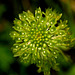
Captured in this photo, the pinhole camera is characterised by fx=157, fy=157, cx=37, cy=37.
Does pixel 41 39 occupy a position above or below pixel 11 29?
below

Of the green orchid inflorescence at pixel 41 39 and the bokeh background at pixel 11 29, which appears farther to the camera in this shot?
the bokeh background at pixel 11 29

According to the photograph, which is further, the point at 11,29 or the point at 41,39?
the point at 11,29

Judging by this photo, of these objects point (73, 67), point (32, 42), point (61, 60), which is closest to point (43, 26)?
point (32, 42)

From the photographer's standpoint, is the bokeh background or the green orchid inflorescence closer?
the green orchid inflorescence
